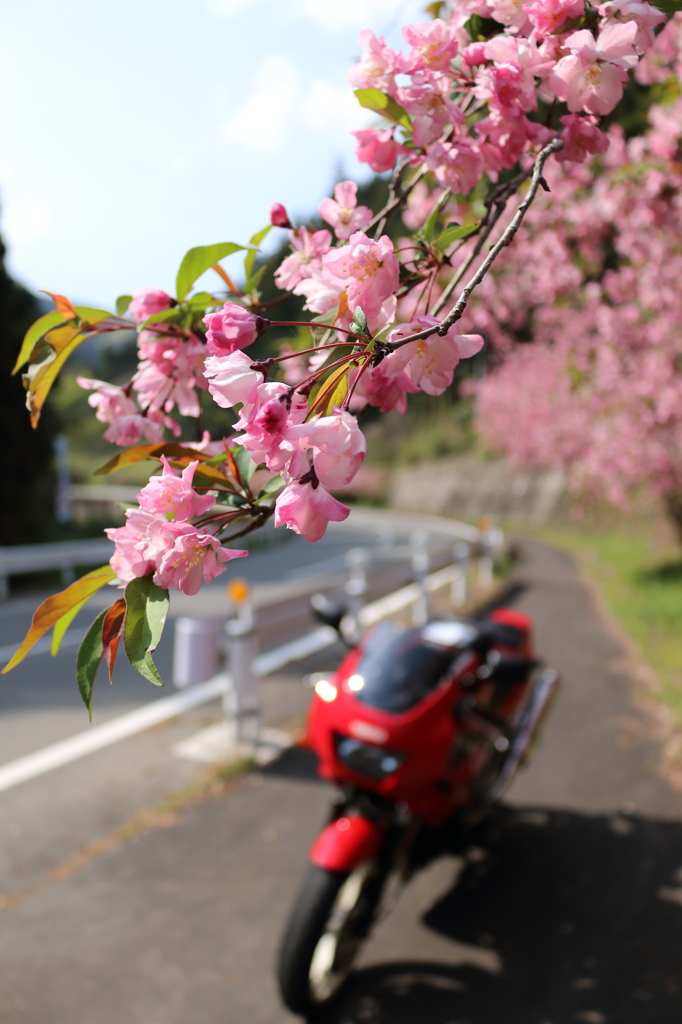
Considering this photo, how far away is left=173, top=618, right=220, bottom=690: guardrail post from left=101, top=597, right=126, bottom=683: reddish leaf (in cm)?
384

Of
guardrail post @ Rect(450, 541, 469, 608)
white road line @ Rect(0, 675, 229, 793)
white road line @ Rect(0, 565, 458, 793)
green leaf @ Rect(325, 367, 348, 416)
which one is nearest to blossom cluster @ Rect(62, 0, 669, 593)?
green leaf @ Rect(325, 367, 348, 416)

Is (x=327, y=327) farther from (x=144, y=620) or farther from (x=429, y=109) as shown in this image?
(x=429, y=109)

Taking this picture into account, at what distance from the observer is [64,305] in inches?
49.3

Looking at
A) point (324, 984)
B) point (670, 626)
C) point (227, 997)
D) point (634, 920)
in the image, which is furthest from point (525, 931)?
point (670, 626)

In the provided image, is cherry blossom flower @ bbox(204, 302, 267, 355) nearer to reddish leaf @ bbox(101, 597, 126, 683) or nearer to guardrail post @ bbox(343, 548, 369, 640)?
reddish leaf @ bbox(101, 597, 126, 683)

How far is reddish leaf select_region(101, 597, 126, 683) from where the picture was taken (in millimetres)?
999

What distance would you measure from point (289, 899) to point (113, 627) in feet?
9.70

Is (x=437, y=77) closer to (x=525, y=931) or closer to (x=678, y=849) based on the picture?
(x=525, y=931)

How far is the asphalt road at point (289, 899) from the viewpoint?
9.15ft

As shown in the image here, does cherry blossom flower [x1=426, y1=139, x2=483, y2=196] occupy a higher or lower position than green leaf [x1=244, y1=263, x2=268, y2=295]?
higher

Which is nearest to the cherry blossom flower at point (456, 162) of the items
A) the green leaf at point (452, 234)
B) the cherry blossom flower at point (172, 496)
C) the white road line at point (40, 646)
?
the green leaf at point (452, 234)

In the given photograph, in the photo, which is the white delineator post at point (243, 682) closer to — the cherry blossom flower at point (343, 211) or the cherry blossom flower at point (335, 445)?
the cherry blossom flower at point (343, 211)

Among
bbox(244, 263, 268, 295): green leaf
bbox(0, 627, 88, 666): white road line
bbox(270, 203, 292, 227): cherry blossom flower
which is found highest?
bbox(270, 203, 292, 227): cherry blossom flower

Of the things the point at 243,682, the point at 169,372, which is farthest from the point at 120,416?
the point at 243,682
